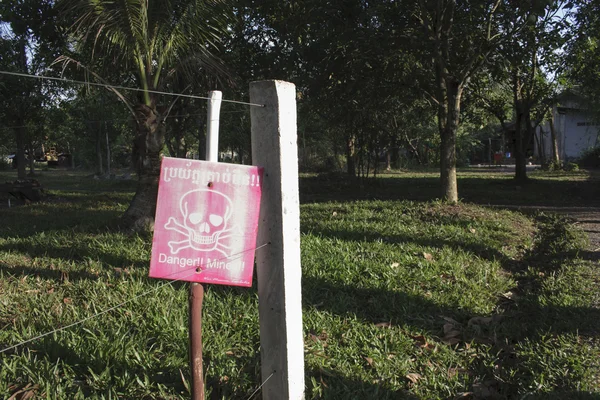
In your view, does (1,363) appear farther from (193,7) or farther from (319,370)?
(193,7)

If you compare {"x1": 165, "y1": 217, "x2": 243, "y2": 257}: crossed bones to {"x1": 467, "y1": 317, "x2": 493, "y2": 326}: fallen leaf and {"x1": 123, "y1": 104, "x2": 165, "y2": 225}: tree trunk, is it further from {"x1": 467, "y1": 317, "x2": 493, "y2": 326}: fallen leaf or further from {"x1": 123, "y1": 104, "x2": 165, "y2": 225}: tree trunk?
{"x1": 123, "y1": 104, "x2": 165, "y2": 225}: tree trunk

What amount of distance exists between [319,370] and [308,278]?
1.71m

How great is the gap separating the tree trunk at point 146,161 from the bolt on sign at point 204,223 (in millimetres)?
5712

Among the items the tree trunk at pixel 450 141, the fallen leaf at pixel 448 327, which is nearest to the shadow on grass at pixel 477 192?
the tree trunk at pixel 450 141

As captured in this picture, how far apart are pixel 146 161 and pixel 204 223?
6.00 m

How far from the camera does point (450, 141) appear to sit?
1058 cm

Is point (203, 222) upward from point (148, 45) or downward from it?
downward

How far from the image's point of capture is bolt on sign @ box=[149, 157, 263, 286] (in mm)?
1949

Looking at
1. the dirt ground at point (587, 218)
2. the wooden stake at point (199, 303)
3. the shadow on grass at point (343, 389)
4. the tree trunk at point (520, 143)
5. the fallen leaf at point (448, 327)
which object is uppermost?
the tree trunk at point (520, 143)

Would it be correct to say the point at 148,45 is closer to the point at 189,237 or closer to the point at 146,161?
the point at 146,161

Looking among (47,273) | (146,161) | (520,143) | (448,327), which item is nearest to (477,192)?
(520,143)

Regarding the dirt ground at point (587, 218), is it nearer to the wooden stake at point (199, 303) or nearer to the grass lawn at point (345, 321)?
the grass lawn at point (345, 321)

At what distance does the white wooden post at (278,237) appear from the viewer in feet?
7.33

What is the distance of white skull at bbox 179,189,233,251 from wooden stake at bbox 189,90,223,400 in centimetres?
17
